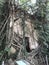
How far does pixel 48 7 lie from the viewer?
22.5 feet

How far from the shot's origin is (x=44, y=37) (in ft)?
22.1

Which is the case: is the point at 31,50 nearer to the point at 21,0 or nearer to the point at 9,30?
the point at 9,30

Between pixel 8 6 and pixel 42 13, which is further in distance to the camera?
pixel 42 13

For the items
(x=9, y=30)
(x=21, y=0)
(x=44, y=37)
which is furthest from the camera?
(x=44, y=37)

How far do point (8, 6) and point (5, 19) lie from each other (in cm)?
45

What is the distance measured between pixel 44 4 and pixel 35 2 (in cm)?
34

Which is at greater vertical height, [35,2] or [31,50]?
[35,2]

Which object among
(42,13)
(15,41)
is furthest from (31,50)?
(42,13)

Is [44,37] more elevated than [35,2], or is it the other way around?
[35,2]

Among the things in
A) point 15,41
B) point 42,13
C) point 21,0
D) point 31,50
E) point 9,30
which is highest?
point 21,0

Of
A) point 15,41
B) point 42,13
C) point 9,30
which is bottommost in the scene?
point 15,41

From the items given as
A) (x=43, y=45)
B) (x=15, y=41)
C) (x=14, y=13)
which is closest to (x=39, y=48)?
(x=43, y=45)

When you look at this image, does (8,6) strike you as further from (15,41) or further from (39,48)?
(39,48)

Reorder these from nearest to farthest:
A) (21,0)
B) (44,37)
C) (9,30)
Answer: (9,30) → (21,0) → (44,37)
